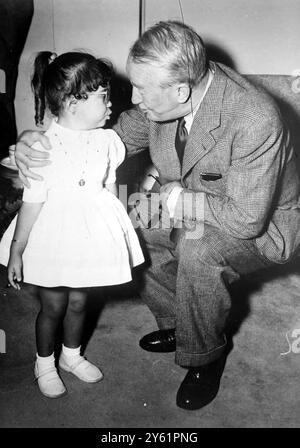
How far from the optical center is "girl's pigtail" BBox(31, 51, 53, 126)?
4.72 feet

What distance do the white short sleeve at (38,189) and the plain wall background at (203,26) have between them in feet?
4.85

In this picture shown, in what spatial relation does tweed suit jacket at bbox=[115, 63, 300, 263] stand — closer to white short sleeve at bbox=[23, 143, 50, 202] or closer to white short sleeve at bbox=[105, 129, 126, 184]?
white short sleeve at bbox=[105, 129, 126, 184]

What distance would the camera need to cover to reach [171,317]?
6.06 feet

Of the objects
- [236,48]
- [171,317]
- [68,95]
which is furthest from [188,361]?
[236,48]

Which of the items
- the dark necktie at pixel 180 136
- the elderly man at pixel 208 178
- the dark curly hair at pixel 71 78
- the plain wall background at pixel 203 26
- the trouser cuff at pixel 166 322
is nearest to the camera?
the dark curly hair at pixel 71 78

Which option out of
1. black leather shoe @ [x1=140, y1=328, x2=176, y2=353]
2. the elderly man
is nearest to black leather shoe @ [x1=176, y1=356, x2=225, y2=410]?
the elderly man

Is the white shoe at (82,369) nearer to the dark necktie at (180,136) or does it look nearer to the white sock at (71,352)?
the white sock at (71,352)

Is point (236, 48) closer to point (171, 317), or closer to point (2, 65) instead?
point (2, 65)

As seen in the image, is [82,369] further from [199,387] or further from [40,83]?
[40,83]

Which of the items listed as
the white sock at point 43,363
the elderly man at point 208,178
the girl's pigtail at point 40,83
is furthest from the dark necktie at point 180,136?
the white sock at point 43,363

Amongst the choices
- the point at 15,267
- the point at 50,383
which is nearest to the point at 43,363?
the point at 50,383

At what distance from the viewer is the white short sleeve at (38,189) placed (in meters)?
1.36

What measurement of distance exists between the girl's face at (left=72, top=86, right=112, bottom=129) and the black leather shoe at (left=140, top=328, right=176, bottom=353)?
924 mm

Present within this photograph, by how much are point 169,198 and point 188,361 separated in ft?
1.95
